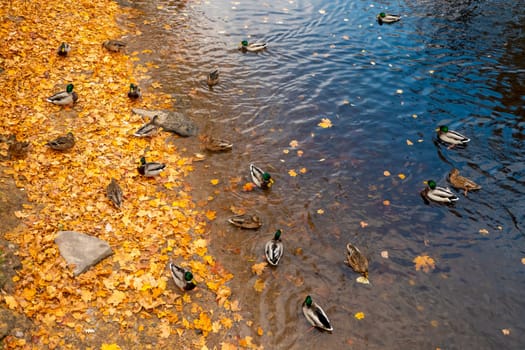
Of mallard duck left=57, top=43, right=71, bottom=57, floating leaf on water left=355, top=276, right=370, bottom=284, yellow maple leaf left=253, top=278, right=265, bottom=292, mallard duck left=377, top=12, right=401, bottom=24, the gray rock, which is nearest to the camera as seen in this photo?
yellow maple leaf left=253, top=278, right=265, bottom=292

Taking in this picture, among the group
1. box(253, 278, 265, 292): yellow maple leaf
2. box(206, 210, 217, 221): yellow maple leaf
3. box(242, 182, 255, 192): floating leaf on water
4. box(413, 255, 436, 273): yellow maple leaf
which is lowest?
box(253, 278, 265, 292): yellow maple leaf

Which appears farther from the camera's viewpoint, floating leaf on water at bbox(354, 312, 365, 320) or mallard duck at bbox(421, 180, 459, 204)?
mallard duck at bbox(421, 180, 459, 204)

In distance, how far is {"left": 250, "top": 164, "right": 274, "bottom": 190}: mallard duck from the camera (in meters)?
9.71

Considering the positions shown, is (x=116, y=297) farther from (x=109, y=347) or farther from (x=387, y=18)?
(x=387, y=18)

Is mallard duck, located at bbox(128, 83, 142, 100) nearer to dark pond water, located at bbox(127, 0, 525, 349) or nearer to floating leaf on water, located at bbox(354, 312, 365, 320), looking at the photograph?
dark pond water, located at bbox(127, 0, 525, 349)

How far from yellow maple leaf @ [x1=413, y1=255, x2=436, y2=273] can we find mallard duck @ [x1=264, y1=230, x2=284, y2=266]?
3135mm

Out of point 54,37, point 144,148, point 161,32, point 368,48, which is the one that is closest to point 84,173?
point 144,148

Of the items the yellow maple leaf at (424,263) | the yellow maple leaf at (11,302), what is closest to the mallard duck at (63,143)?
the yellow maple leaf at (11,302)

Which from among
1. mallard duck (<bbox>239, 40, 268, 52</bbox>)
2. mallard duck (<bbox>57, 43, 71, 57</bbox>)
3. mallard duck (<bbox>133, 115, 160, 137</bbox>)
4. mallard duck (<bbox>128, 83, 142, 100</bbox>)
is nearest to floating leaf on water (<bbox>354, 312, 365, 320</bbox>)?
mallard duck (<bbox>133, 115, 160, 137</bbox>)

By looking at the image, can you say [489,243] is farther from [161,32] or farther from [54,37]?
[54,37]

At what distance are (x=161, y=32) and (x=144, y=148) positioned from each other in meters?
7.63

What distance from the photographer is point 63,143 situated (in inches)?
376

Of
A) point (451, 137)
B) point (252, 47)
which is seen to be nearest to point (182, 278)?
point (451, 137)

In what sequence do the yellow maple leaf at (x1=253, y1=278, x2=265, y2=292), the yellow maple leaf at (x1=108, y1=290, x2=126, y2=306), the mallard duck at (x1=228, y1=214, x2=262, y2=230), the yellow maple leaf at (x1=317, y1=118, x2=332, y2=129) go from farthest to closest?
the yellow maple leaf at (x1=317, y1=118, x2=332, y2=129)
the mallard duck at (x1=228, y1=214, x2=262, y2=230)
the yellow maple leaf at (x1=253, y1=278, x2=265, y2=292)
the yellow maple leaf at (x1=108, y1=290, x2=126, y2=306)
